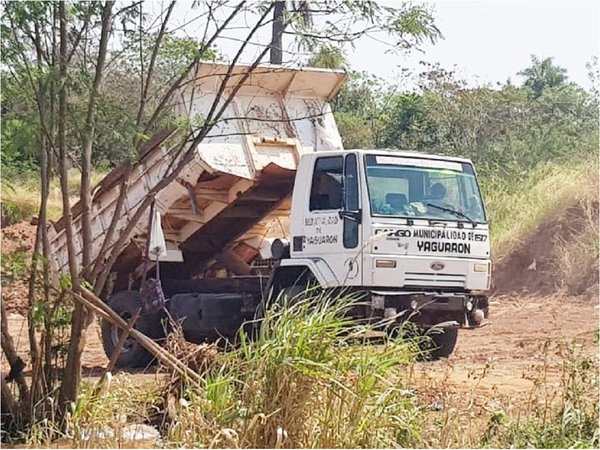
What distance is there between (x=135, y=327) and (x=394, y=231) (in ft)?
10.6

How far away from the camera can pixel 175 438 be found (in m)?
6.14

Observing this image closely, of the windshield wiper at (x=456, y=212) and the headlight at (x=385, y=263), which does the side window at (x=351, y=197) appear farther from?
the windshield wiper at (x=456, y=212)

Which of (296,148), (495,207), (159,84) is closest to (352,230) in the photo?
(296,148)

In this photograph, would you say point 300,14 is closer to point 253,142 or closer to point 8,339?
point 8,339

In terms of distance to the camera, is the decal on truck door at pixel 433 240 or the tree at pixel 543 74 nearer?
the decal on truck door at pixel 433 240

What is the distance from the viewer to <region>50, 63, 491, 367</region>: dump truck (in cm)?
1045

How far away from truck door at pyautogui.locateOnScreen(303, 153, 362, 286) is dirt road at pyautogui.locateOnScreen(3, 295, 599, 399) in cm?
126

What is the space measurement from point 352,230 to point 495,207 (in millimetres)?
11532

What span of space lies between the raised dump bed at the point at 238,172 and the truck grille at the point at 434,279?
1.66m

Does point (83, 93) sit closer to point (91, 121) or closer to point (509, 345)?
point (91, 121)

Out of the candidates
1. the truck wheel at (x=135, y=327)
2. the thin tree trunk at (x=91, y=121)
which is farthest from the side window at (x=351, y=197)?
the thin tree trunk at (x=91, y=121)

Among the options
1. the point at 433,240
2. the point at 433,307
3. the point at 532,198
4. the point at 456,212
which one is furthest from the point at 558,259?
the point at 433,240

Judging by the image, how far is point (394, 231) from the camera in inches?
408

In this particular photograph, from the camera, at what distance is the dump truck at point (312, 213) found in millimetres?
10453
